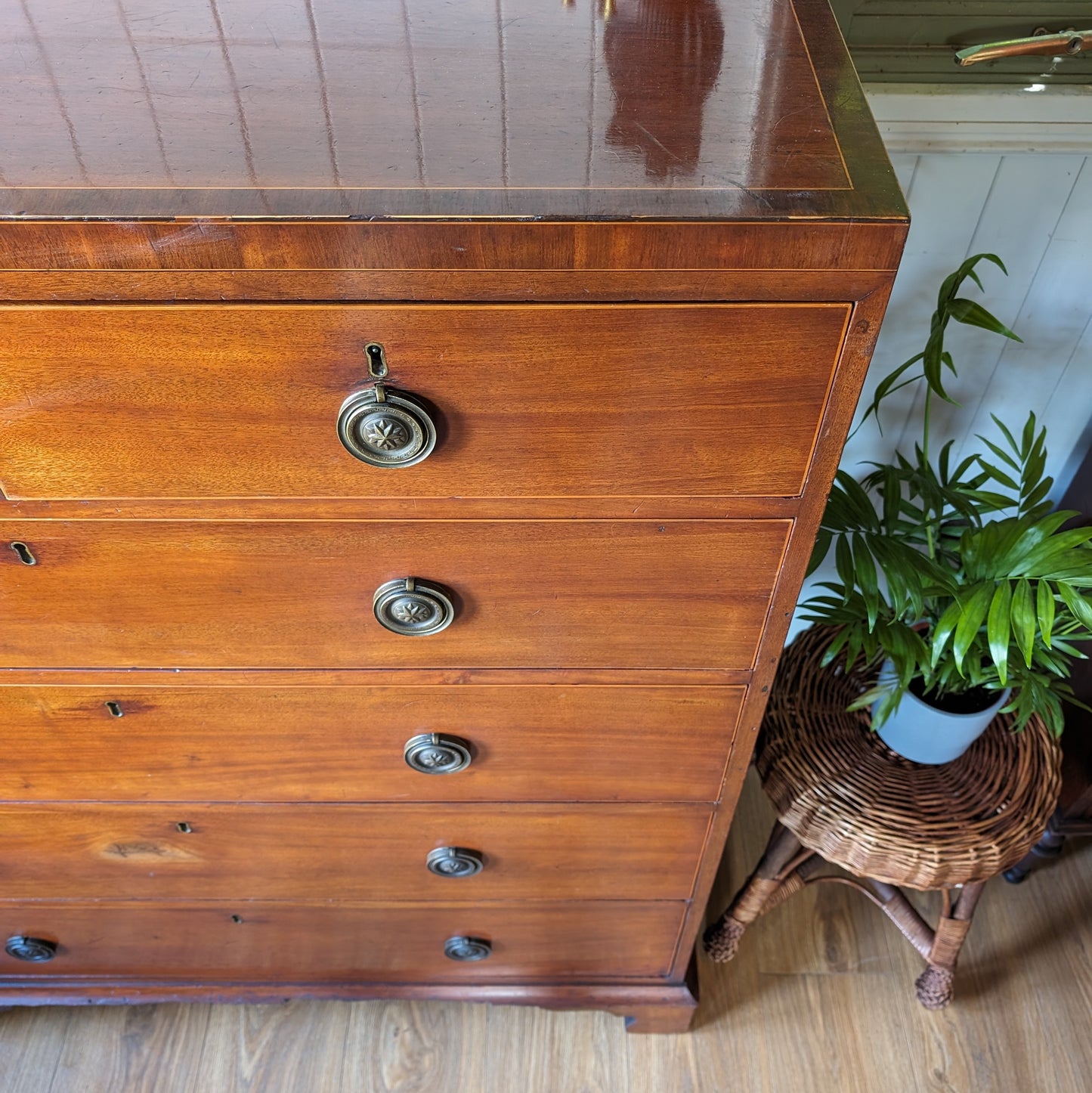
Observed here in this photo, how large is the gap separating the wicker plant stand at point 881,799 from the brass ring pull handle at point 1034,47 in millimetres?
637

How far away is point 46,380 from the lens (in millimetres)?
591

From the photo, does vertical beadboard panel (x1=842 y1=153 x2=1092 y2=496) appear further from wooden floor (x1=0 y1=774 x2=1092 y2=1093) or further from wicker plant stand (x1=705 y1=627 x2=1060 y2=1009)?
wooden floor (x1=0 y1=774 x2=1092 y2=1093)

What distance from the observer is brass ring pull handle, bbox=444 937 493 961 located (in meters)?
1.08

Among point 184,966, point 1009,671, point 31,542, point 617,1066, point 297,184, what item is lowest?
point 617,1066

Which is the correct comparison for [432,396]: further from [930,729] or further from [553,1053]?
[553,1053]

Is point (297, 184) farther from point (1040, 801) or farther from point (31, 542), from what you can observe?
point (1040, 801)

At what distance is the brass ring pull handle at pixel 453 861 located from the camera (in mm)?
946

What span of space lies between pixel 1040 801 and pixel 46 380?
1.01m

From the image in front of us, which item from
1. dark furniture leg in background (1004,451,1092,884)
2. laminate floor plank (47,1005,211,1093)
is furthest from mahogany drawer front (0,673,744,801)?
dark furniture leg in background (1004,451,1092,884)

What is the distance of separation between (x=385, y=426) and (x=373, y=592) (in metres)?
0.16

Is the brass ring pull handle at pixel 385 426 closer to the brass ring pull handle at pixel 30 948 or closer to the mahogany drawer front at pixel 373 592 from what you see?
the mahogany drawer front at pixel 373 592

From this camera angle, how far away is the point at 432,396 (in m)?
0.60

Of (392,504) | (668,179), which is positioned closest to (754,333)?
(668,179)

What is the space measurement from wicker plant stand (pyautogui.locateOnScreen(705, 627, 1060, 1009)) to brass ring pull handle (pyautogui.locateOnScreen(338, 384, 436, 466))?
642mm
